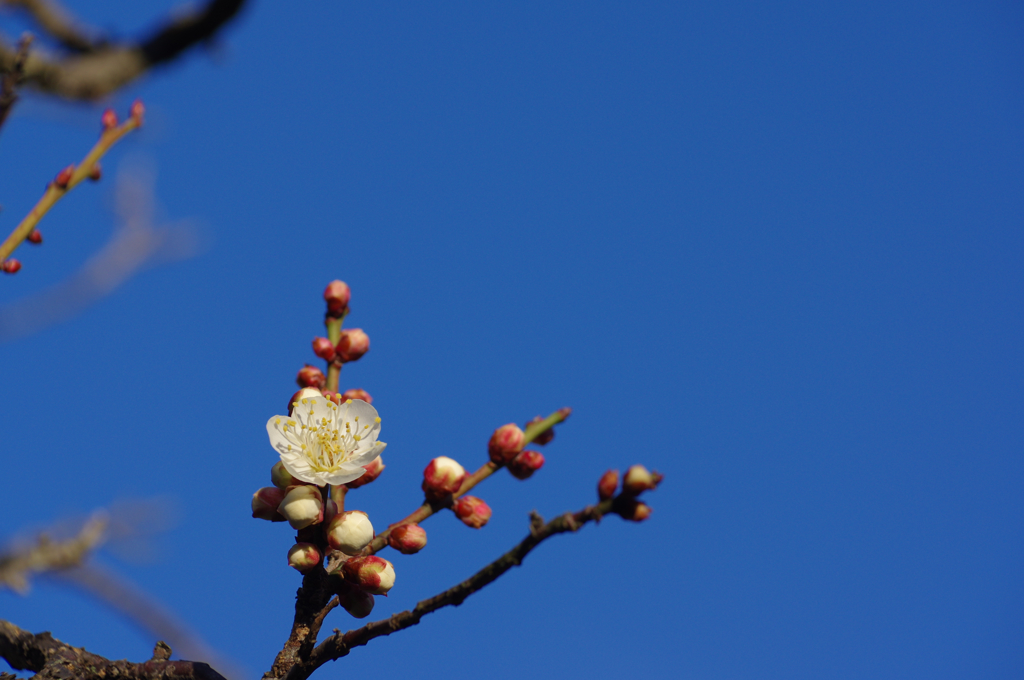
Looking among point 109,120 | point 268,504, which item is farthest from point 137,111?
point 268,504

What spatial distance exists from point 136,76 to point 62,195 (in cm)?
34

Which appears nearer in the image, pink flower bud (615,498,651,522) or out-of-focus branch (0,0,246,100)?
pink flower bud (615,498,651,522)

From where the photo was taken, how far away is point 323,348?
185cm

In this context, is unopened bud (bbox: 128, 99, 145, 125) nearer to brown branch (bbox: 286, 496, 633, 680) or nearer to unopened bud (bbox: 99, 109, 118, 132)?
unopened bud (bbox: 99, 109, 118, 132)

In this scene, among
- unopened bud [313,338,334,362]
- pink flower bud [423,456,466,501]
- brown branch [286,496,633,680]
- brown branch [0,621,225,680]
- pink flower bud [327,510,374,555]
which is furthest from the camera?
unopened bud [313,338,334,362]

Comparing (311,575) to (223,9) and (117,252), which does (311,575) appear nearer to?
(223,9)

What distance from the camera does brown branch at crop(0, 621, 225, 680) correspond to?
1.36 metres

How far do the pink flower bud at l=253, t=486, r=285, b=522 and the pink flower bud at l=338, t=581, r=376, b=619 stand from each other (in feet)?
0.68

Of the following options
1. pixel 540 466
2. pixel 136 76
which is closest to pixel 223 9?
pixel 136 76

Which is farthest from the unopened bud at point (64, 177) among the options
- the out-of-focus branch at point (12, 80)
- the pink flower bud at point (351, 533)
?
the pink flower bud at point (351, 533)

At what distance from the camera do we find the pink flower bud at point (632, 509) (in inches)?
40.3

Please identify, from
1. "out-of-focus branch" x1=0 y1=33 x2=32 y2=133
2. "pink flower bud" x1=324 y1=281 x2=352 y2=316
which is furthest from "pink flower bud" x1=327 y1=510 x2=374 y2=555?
"out-of-focus branch" x1=0 y1=33 x2=32 y2=133

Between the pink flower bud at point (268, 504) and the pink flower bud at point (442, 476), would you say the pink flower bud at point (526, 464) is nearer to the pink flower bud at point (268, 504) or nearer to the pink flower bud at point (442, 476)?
the pink flower bud at point (442, 476)

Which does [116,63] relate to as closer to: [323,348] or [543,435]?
[323,348]
